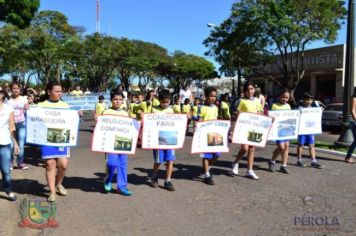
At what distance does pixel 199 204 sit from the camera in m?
6.39

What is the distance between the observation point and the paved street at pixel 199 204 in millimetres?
5309

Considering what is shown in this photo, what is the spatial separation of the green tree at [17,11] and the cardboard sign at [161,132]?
10855 millimetres

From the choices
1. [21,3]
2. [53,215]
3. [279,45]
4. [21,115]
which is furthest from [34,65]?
[53,215]

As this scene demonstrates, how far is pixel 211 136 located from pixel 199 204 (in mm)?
1661

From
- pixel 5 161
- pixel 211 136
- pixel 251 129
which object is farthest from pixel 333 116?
pixel 5 161

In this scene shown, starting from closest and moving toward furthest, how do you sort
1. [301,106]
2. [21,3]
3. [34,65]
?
[301,106]
[21,3]
[34,65]

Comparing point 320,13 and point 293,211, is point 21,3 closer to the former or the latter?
point 293,211

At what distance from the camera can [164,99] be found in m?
7.24

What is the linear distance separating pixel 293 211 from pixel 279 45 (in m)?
23.2

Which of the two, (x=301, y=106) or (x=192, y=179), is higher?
(x=301, y=106)

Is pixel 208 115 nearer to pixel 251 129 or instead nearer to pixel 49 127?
pixel 251 129
